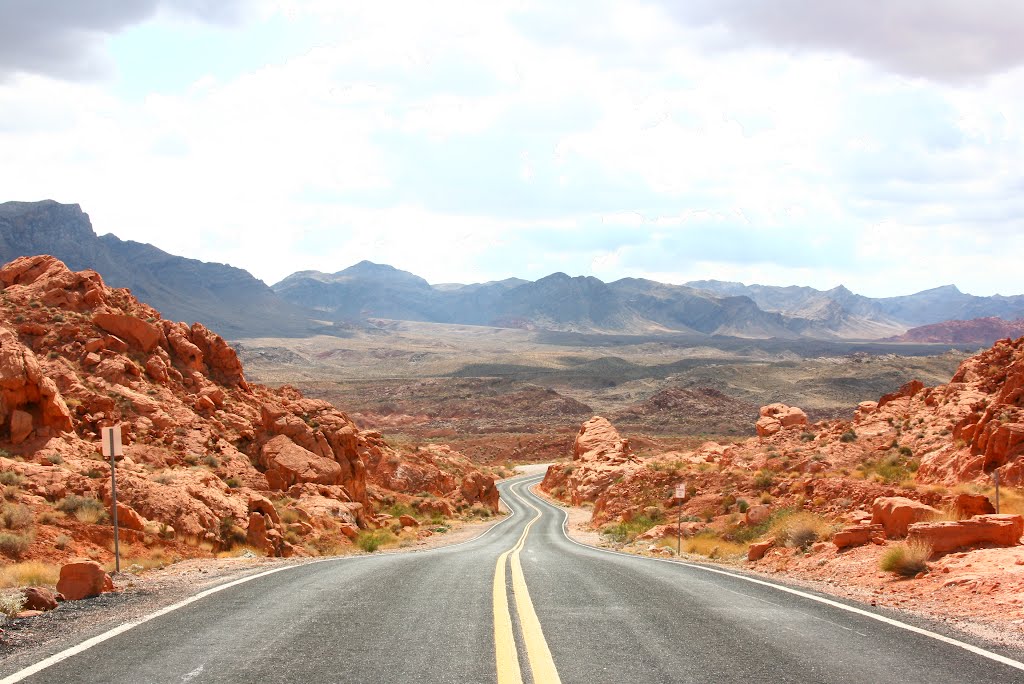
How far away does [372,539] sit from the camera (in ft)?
84.1

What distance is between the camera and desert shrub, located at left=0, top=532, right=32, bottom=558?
13117mm

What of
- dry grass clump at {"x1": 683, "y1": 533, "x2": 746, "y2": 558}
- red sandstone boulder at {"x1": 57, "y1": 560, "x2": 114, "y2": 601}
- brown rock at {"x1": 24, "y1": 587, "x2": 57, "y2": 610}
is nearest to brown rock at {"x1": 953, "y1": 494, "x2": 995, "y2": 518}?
dry grass clump at {"x1": 683, "y1": 533, "x2": 746, "y2": 558}

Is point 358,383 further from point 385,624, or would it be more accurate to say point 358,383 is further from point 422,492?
point 385,624

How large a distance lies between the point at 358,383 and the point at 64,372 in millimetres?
130160

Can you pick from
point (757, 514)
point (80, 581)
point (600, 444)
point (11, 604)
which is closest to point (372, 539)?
point (757, 514)

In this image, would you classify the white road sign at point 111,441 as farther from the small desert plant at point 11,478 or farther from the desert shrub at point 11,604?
the desert shrub at point 11,604

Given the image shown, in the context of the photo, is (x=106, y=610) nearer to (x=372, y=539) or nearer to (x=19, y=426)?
(x=19, y=426)

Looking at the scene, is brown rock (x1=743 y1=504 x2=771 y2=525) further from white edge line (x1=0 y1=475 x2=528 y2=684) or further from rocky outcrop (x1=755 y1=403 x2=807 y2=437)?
rocky outcrop (x1=755 y1=403 x2=807 y2=437)

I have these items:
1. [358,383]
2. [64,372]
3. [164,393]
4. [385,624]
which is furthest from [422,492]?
[358,383]

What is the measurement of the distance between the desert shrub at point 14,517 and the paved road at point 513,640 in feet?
22.5

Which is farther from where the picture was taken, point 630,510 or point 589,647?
point 630,510

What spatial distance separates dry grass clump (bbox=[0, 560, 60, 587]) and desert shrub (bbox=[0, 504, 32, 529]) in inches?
74.9

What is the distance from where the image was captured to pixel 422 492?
146 feet

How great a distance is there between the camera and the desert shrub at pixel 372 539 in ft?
80.4
